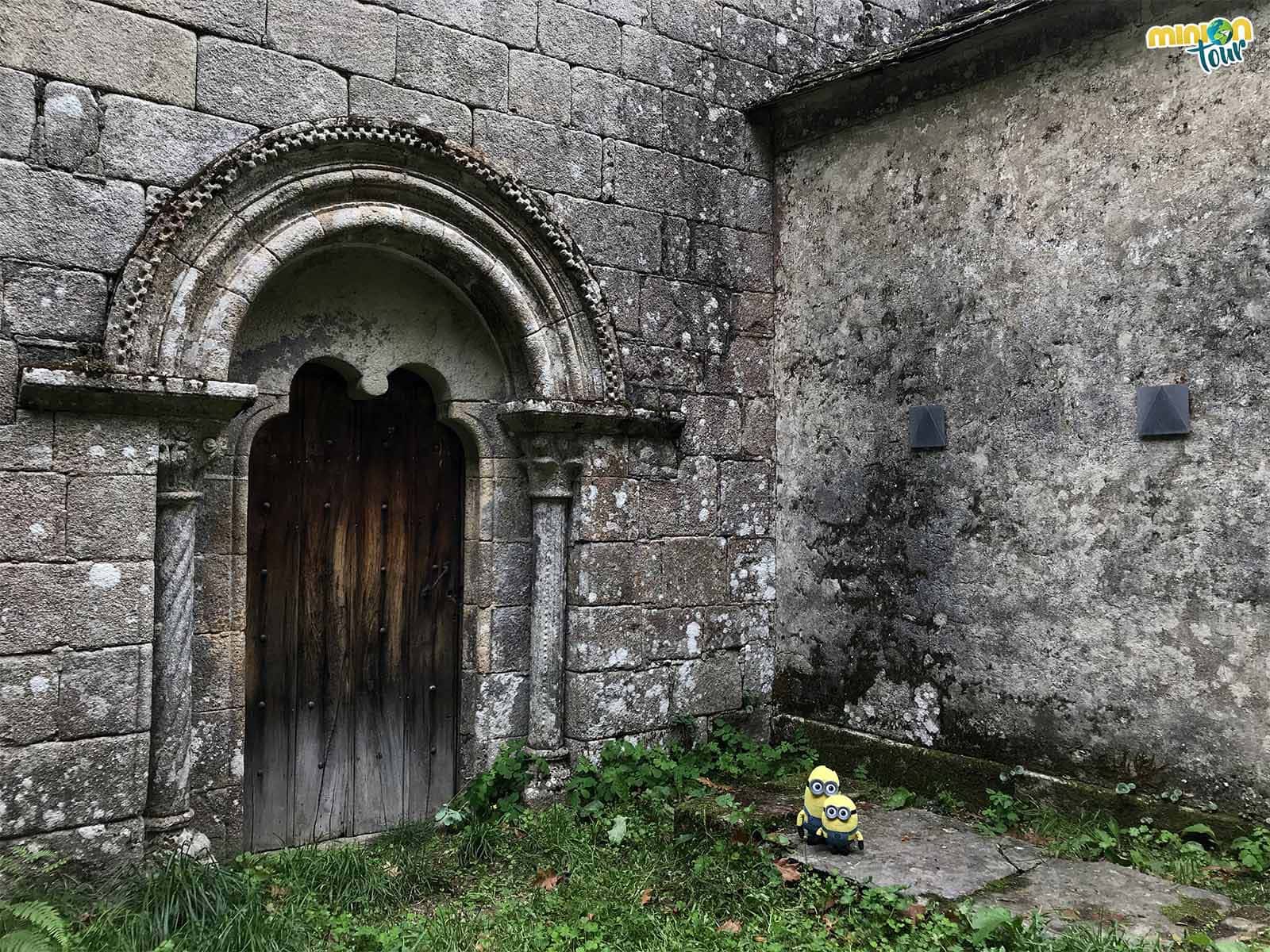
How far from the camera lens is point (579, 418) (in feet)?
15.0

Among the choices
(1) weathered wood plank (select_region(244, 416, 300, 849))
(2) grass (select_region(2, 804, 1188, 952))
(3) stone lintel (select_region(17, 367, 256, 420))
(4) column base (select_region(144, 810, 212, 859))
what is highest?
(3) stone lintel (select_region(17, 367, 256, 420))

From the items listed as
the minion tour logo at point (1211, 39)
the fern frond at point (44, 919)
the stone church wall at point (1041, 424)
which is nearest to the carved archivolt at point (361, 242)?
the stone church wall at point (1041, 424)

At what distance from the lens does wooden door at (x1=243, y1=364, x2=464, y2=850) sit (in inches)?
167

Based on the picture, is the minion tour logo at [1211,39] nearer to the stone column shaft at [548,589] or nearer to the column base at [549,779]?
the stone column shaft at [548,589]

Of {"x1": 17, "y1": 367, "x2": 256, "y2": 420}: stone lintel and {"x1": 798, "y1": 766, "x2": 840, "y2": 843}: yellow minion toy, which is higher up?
{"x1": 17, "y1": 367, "x2": 256, "y2": 420}: stone lintel

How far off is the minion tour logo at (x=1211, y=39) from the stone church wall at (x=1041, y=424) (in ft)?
0.14

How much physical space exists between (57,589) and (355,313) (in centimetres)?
168

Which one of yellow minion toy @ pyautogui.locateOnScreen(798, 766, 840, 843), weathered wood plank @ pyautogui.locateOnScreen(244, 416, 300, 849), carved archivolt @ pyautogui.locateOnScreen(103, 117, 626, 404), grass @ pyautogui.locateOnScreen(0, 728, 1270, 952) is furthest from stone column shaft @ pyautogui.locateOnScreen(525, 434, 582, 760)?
yellow minion toy @ pyautogui.locateOnScreen(798, 766, 840, 843)

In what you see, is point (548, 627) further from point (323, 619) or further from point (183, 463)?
point (183, 463)

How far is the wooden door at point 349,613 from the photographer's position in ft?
13.9

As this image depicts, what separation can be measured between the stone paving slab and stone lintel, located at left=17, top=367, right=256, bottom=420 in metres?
2.87

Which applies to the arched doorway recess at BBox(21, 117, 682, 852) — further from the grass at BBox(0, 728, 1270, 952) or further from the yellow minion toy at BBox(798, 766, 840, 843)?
the yellow minion toy at BBox(798, 766, 840, 843)

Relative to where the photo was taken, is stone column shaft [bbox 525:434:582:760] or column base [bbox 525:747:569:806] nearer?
column base [bbox 525:747:569:806]

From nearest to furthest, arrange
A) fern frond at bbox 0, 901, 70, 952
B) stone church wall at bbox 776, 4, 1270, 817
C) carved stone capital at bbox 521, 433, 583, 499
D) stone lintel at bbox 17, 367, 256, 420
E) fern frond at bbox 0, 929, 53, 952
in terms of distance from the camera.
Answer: fern frond at bbox 0, 929, 53, 952 < fern frond at bbox 0, 901, 70, 952 < stone lintel at bbox 17, 367, 256, 420 < stone church wall at bbox 776, 4, 1270, 817 < carved stone capital at bbox 521, 433, 583, 499
